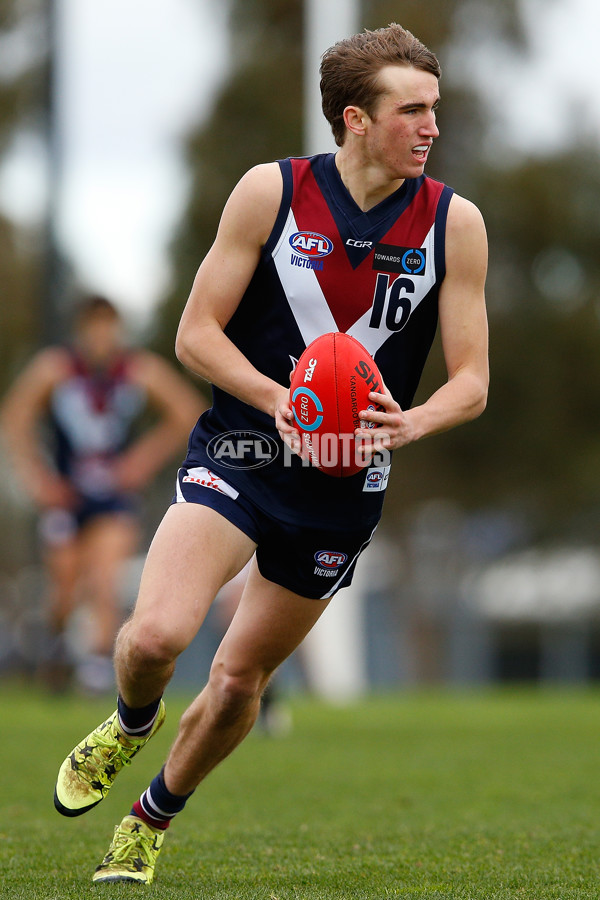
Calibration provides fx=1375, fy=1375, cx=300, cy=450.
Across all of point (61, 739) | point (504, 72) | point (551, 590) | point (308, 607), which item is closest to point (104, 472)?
point (61, 739)

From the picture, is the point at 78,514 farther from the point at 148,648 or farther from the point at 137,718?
the point at 148,648

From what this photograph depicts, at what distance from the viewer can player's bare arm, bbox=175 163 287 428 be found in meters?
4.25

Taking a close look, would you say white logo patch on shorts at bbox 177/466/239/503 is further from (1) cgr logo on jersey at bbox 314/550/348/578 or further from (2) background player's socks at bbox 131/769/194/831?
(2) background player's socks at bbox 131/769/194/831

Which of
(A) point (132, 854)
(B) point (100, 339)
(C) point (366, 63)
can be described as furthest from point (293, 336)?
(B) point (100, 339)

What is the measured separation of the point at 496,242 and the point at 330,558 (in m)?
19.1

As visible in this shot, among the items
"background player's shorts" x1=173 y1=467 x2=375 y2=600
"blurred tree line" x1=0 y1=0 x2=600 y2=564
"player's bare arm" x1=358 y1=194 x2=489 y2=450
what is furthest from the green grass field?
"blurred tree line" x1=0 y1=0 x2=600 y2=564

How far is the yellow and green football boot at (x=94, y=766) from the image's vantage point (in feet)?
13.9

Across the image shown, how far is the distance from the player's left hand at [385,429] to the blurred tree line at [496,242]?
59.2 feet

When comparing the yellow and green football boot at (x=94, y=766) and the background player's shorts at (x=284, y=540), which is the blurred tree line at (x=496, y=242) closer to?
the background player's shorts at (x=284, y=540)

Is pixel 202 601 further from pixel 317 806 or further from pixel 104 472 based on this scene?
pixel 104 472

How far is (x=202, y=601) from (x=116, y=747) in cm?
60

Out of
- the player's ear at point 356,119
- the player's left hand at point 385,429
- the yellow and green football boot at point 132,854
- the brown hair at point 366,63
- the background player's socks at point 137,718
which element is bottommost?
the yellow and green football boot at point 132,854

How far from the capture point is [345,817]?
5.39 m

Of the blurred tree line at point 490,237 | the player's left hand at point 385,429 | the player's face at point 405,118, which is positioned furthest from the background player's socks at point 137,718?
the blurred tree line at point 490,237
